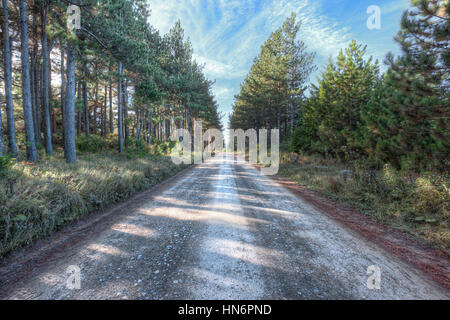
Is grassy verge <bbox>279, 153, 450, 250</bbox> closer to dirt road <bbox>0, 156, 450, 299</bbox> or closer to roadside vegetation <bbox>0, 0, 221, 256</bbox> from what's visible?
dirt road <bbox>0, 156, 450, 299</bbox>

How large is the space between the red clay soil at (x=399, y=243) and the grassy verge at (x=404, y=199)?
0.23 m

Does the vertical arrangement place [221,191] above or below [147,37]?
below

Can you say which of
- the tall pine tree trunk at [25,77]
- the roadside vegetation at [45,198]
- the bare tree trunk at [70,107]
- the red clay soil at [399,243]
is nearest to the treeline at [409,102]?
the red clay soil at [399,243]

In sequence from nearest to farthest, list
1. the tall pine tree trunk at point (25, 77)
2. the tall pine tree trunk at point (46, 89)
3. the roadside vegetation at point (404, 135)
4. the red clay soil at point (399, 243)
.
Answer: the red clay soil at point (399, 243), the roadside vegetation at point (404, 135), the tall pine tree trunk at point (25, 77), the tall pine tree trunk at point (46, 89)

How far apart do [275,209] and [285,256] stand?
6.70ft

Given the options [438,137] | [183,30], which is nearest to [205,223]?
[438,137]

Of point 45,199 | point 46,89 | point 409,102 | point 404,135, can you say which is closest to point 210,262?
point 45,199

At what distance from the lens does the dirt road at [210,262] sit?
1.86m

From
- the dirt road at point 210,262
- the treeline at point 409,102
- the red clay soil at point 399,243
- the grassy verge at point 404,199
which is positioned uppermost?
the treeline at point 409,102

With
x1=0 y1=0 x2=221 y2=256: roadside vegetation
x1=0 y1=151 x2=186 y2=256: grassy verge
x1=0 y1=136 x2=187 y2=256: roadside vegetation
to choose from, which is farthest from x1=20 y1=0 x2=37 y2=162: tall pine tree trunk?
x1=0 y1=151 x2=186 y2=256: grassy verge

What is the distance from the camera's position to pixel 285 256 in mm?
2486

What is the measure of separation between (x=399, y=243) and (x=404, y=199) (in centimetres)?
213

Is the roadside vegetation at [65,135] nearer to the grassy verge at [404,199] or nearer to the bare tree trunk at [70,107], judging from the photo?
the bare tree trunk at [70,107]
